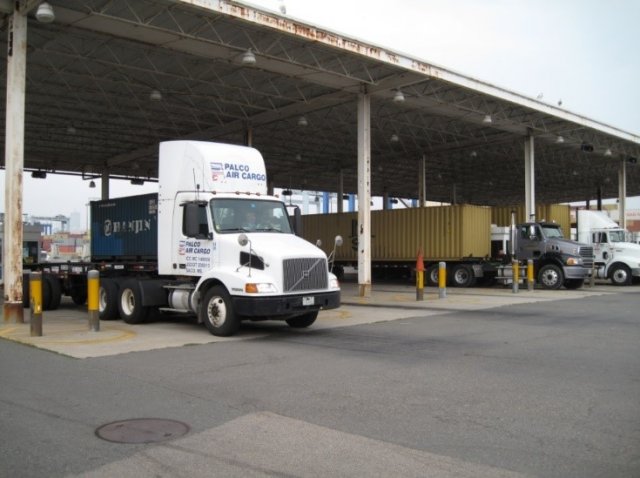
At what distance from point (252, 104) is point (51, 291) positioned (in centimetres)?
1172

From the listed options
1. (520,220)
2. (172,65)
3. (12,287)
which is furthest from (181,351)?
(520,220)

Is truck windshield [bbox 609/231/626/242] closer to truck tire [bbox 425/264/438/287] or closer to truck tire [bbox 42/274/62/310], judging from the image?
truck tire [bbox 425/264/438/287]

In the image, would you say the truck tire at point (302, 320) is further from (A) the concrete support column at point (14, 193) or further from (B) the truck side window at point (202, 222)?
(A) the concrete support column at point (14, 193)

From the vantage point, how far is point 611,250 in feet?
92.1

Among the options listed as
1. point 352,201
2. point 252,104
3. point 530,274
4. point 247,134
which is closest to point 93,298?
point 252,104

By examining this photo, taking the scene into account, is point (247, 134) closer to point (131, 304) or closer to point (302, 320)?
point (131, 304)

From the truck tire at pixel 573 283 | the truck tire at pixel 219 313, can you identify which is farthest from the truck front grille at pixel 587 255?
the truck tire at pixel 219 313

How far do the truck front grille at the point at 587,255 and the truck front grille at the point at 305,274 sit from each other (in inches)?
656

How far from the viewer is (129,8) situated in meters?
15.9

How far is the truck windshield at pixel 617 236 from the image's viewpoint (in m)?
27.9

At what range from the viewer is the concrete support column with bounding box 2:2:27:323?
530 inches

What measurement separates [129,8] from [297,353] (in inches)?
427

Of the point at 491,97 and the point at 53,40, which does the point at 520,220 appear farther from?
the point at 53,40

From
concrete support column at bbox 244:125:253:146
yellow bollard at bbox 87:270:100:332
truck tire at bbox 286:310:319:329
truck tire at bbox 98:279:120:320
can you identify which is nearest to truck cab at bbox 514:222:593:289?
concrete support column at bbox 244:125:253:146
